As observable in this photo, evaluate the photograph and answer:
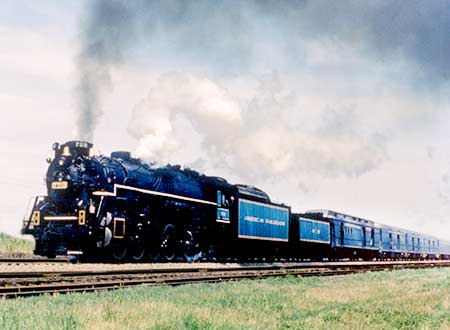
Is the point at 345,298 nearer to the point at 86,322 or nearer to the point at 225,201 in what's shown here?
the point at 86,322

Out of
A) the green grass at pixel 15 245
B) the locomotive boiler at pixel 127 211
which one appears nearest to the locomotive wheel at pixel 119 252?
the locomotive boiler at pixel 127 211

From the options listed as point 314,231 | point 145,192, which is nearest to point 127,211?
point 145,192

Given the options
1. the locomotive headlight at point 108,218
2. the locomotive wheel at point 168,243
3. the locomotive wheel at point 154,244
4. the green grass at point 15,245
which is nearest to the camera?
the locomotive headlight at point 108,218

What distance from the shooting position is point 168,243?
2270 centimetres

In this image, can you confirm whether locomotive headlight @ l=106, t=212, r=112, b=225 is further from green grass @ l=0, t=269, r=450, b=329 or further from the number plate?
green grass @ l=0, t=269, r=450, b=329

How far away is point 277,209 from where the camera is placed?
3212 cm

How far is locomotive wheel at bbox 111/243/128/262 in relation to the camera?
19.3 m

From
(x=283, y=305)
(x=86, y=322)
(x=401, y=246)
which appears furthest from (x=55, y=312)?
(x=401, y=246)

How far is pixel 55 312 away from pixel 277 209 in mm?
23964

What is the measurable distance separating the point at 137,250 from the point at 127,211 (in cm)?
167

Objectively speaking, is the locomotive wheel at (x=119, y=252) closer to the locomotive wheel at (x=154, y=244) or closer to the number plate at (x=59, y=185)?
the locomotive wheel at (x=154, y=244)

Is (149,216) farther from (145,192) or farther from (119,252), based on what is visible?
(119,252)

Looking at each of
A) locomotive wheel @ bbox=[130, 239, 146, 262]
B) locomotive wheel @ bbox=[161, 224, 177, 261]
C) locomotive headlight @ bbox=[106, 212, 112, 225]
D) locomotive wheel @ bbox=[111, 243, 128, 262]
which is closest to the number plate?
locomotive headlight @ bbox=[106, 212, 112, 225]

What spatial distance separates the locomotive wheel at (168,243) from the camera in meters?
22.2
